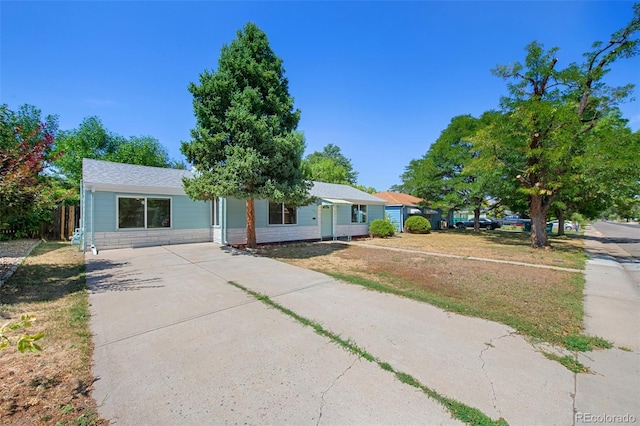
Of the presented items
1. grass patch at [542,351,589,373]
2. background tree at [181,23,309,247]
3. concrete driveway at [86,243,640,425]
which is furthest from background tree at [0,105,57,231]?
grass patch at [542,351,589,373]

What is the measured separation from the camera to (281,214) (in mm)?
14891

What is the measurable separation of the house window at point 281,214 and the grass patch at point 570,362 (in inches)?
476

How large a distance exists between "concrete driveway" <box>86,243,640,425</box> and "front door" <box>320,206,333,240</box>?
38.3ft

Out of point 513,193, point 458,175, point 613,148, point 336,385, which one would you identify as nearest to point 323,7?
point 336,385

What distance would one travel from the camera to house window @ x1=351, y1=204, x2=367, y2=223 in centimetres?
1915

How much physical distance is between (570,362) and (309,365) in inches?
122

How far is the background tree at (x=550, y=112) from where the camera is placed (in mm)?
11617

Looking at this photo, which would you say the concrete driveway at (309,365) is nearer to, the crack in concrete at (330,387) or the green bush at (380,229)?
the crack in concrete at (330,387)

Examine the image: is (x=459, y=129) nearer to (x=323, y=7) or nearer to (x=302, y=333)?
(x=323, y=7)

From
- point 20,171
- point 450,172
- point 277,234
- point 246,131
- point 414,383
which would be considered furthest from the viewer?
point 450,172

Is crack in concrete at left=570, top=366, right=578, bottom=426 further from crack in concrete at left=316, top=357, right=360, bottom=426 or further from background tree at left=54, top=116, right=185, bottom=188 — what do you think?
background tree at left=54, top=116, right=185, bottom=188

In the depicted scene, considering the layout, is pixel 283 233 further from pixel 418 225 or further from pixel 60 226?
pixel 418 225

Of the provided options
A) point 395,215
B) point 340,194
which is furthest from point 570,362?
point 395,215

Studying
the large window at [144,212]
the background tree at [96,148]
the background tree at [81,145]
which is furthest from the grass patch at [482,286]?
the background tree at [81,145]
